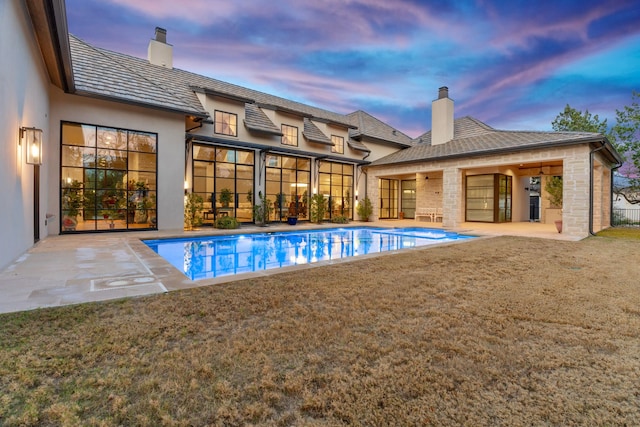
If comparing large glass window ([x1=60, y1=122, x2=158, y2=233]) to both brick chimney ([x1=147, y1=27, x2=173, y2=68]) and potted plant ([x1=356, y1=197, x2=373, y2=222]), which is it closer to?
brick chimney ([x1=147, y1=27, x2=173, y2=68])


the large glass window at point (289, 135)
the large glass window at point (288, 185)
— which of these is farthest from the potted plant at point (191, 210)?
the large glass window at point (289, 135)

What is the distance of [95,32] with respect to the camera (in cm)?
1964

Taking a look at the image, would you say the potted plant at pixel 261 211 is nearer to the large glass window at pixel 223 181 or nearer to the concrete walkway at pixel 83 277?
the large glass window at pixel 223 181

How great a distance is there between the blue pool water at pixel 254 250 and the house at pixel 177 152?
2754 millimetres

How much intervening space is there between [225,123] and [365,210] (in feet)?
31.7

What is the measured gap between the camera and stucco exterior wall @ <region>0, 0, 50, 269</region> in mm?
5090

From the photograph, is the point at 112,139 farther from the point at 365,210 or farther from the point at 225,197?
the point at 365,210

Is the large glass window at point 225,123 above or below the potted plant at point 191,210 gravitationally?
above

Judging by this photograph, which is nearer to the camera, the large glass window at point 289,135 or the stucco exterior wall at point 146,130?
the stucco exterior wall at point 146,130

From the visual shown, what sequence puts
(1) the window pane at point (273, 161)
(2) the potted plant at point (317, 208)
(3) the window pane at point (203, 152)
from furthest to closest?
1. (2) the potted plant at point (317, 208)
2. (1) the window pane at point (273, 161)
3. (3) the window pane at point (203, 152)

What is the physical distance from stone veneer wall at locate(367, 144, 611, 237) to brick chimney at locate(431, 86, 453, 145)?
12.0 ft

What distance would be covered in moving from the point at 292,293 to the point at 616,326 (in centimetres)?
344

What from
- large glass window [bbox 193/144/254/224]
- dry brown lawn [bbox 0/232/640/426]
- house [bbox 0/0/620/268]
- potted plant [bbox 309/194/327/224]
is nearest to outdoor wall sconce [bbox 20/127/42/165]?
house [bbox 0/0/620/268]

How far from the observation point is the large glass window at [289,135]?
16.5m
